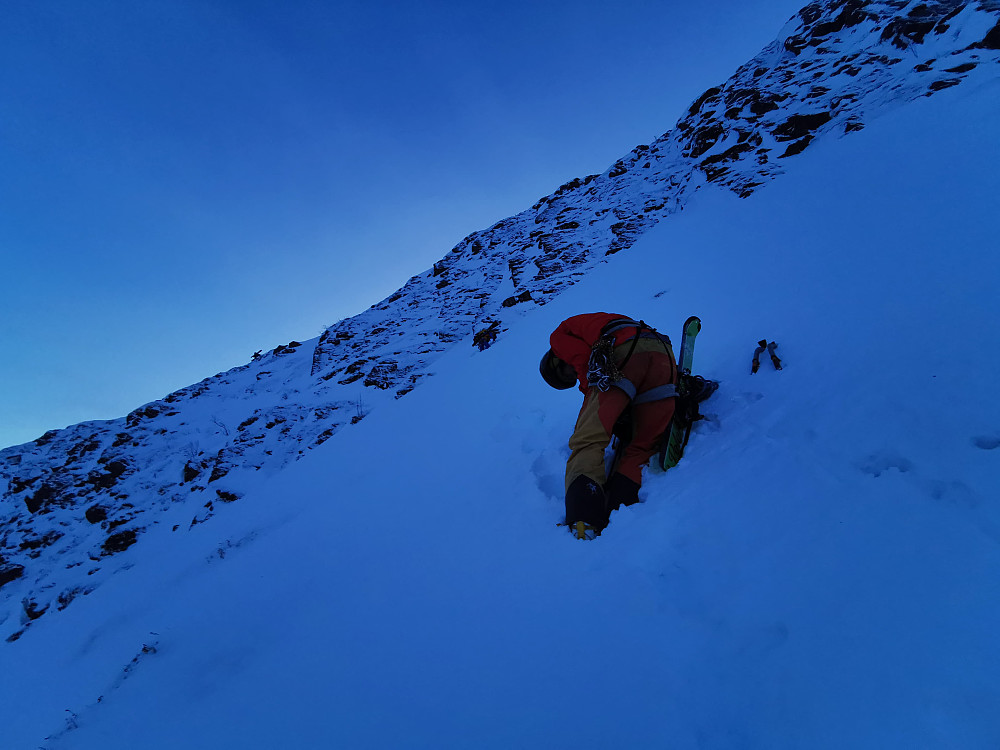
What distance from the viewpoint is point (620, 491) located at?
2818 millimetres

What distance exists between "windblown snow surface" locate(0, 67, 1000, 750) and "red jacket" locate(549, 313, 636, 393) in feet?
2.96

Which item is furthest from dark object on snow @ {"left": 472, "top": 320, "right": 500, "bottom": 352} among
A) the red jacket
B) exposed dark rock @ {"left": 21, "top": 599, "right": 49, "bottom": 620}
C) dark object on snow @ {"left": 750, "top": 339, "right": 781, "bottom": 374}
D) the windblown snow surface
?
exposed dark rock @ {"left": 21, "top": 599, "right": 49, "bottom": 620}

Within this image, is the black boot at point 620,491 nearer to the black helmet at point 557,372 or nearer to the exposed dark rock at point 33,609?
the black helmet at point 557,372

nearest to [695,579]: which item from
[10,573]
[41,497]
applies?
[10,573]

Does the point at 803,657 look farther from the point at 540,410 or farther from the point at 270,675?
the point at 540,410

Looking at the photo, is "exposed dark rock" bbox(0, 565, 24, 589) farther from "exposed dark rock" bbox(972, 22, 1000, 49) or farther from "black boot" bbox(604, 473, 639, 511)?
"exposed dark rock" bbox(972, 22, 1000, 49)

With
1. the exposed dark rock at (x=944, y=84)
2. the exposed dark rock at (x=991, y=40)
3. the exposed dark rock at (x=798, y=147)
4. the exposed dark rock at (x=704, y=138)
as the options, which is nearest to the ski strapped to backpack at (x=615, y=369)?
the exposed dark rock at (x=944, y=84)

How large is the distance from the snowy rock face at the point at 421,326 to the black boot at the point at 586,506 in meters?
4.33

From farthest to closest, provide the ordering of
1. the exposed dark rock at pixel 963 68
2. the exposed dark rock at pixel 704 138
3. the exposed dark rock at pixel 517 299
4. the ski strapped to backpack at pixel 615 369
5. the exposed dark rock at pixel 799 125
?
the exposed dark rock at pixel 704 138, the exposed dark rock at pixel 517 299, the exposed dark rock at pixel 799 125, the exposed dark rock at pixel 963 68, the ski strapped to backpack at pixel 615 369

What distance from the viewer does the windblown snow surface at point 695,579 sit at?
51.8 inches

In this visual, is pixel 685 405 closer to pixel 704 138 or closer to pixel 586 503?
pixel 586 503

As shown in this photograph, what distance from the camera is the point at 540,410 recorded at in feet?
16.0

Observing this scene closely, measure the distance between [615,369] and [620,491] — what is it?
0.90 m

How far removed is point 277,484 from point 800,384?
7.61 metres
